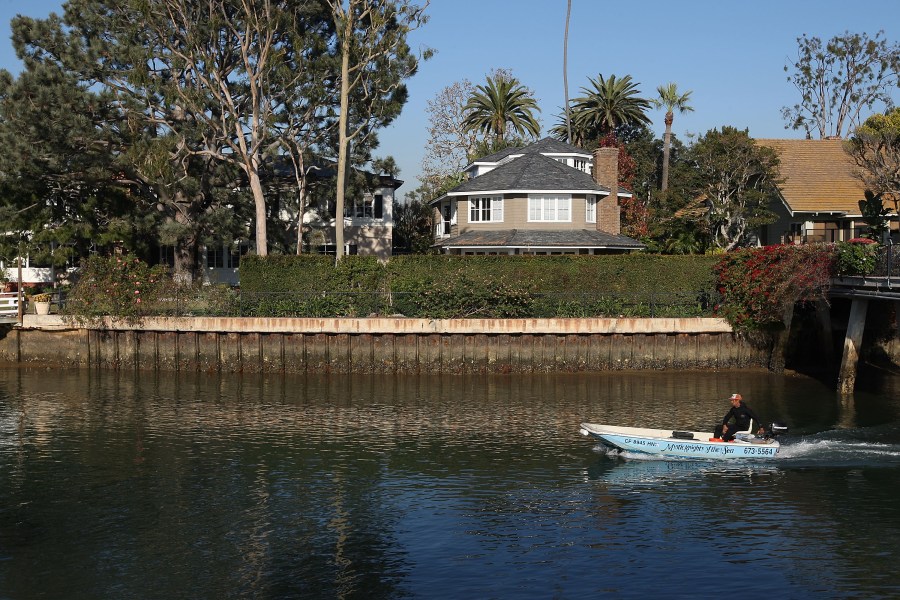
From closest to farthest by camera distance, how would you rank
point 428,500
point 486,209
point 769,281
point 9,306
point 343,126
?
1. point 428,500
2. point 769,281
3. point 9,306
4. point 343,126
5. point 486,209

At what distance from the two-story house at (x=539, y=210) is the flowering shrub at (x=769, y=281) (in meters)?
12.8

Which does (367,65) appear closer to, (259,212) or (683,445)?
(259,212)

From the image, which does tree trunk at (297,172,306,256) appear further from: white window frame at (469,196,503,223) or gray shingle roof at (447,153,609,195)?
white window frame at (469,196,503,223)

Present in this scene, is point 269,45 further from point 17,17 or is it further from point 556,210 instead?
point 556,210

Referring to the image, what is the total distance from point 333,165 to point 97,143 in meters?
14.7

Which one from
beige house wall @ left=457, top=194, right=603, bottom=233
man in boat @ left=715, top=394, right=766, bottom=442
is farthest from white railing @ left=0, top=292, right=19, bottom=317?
man in boat @ left=715, top=394, right=766, bottom=442

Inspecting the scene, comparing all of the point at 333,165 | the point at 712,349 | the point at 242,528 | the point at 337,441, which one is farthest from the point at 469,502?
the point at 333,165

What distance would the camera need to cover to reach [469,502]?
24.1m

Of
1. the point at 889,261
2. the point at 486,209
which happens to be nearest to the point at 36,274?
the point at 486,209

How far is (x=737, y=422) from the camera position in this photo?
92.9 ft

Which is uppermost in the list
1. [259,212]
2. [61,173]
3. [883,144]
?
[883,144]

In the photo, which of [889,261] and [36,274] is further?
[36,274]

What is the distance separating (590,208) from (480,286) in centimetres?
1883

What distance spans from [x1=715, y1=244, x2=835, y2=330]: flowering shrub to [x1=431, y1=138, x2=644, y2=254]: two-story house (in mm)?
12789
